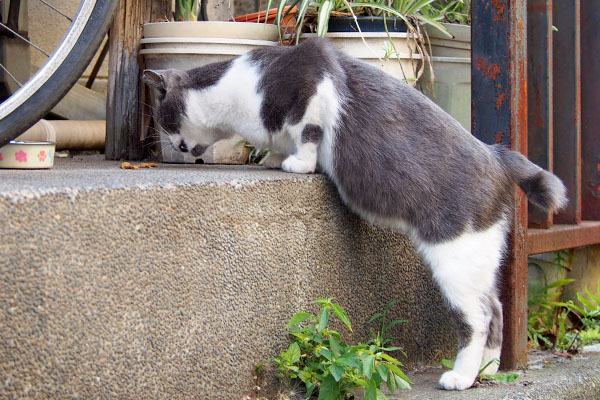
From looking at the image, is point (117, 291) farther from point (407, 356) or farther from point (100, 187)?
point (407, 356)

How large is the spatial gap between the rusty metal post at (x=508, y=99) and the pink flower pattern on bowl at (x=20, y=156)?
4.66 feet

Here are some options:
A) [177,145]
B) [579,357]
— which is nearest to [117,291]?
[177,145]

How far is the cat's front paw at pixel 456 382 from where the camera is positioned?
6.99 ft

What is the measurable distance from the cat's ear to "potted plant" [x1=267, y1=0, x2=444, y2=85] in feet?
2.04

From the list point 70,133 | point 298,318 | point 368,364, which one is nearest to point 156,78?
point 70,133

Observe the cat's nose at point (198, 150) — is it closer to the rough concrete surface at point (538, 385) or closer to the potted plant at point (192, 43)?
the potted plant at point (192, 43)

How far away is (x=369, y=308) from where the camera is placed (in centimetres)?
232

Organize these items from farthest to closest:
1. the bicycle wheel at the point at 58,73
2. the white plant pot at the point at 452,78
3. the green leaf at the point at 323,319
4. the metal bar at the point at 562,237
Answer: the white plant pot at the point at 452,78, the metal bar at the point at 562,237, the bicycle wheel at the point at 58,73, the green leaf at the point at 323,319

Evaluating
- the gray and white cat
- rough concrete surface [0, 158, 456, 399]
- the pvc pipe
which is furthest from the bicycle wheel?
the pvc pipe

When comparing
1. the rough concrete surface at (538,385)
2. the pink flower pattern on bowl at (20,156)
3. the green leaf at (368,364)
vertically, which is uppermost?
the pink flower pattern on bowl at (20,156)

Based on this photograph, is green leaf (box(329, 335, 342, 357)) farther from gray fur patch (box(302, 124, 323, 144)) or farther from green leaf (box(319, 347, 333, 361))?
gray fur patch (box(302, 124, 323, 144))

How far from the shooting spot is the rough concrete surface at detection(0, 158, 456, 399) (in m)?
1.44

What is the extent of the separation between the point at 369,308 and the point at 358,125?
0.58m

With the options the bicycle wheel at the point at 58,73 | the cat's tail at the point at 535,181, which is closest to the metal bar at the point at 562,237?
the cat's tail at the point at 535,181
